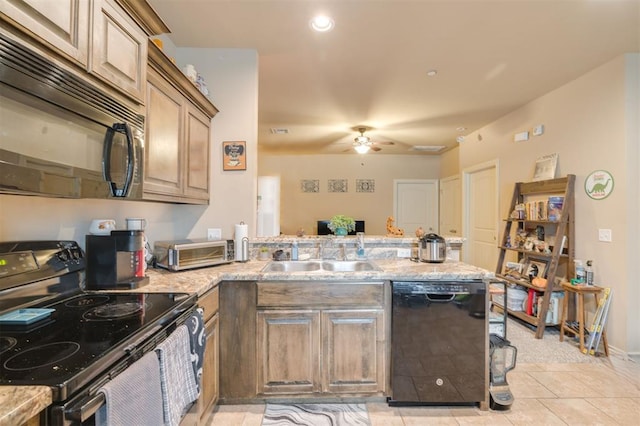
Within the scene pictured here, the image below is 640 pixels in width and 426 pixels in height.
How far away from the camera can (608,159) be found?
2.70m

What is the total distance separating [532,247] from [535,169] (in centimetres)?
95

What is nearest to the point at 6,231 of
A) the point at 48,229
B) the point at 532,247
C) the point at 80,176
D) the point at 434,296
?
the point at 48,229

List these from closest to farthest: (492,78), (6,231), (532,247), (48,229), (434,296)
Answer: (6,231)
(48,229)
(434,296)
(492,78)
(532,247)

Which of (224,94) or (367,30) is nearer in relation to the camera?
(367,30)

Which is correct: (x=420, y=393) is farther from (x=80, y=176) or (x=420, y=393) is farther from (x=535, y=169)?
(x=535, y=169)

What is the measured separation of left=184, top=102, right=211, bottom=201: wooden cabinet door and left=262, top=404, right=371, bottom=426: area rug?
1.60 metres

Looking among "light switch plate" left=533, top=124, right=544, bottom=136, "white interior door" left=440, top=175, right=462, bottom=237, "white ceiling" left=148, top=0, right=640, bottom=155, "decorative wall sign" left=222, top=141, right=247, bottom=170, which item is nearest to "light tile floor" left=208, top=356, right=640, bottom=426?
"decorative wall sign" left=222, top=141, right=247, bottom=170

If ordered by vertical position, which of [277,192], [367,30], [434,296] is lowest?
[434,296]

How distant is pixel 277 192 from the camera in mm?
5559

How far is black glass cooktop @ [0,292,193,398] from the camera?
756mm

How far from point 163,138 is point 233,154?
77 centimetres

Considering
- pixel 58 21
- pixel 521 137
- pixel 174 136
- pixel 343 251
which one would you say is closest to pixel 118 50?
pixel 58 21

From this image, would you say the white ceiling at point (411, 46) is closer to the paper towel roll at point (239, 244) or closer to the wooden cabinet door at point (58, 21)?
the wooden cabinet door at point (58, 21)

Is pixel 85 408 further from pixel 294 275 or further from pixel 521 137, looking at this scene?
pixel 521 137
